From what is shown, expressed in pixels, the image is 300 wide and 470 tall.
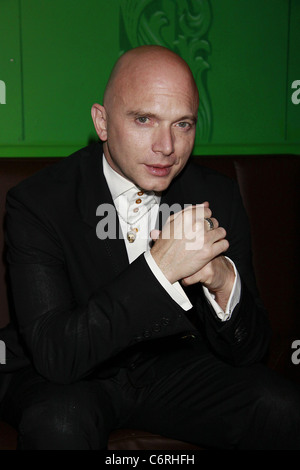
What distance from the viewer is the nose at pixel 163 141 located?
146 centimetres

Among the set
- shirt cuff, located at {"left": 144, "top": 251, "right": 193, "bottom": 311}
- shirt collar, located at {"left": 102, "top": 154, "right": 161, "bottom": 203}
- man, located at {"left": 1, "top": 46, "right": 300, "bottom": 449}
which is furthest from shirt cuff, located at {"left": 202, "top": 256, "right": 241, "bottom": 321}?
shirt collar, located at {"left": 102, "top": 154, "right": 161, "bottom": 203}

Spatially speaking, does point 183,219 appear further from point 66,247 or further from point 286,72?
point 286,72

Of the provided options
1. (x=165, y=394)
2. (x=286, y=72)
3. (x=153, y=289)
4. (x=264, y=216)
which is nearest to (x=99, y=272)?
(x=153, y=289)

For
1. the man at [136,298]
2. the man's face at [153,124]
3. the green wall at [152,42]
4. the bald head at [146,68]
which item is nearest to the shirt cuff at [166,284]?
the man at [136,298]

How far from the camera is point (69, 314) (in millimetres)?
1400

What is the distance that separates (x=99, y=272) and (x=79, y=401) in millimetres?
346

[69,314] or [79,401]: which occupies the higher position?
[69,314]

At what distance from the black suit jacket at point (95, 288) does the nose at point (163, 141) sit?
0.23m

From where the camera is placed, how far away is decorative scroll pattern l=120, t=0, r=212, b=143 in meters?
2.22

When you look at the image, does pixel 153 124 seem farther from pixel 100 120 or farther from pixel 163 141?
pixel 100 120

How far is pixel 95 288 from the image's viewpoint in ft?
5.14

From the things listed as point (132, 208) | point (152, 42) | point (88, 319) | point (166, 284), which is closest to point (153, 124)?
point (132, 208)

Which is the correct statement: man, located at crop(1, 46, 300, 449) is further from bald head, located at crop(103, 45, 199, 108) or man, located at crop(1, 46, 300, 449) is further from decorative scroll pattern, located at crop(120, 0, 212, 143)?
decorative scroll pattern, located at crop(120, 0, 212, 143)

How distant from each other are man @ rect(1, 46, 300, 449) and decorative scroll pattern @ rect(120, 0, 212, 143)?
734 millimetres
